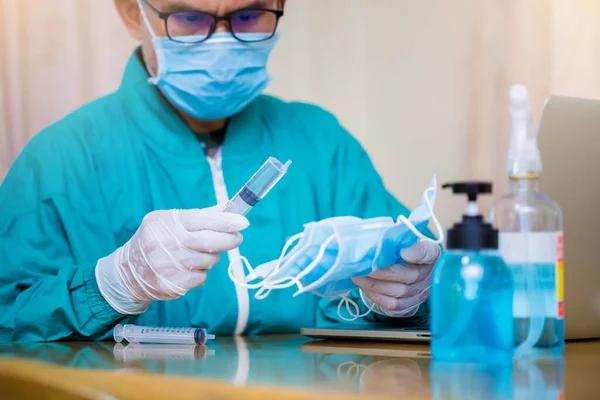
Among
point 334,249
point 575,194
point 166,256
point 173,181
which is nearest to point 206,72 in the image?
point 173,181

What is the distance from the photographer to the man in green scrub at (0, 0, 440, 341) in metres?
1.53

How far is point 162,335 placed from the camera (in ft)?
4.23

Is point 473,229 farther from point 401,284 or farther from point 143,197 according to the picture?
point 143,197

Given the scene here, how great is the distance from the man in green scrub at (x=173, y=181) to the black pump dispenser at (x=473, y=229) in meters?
0.56

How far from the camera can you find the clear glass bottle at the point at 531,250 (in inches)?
38.6

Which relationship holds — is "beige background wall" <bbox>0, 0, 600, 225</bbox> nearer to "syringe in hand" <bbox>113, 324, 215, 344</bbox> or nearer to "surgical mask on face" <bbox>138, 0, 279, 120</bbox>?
"surgical mask on face" <bbox>138, 0, 279, 120</bbox>

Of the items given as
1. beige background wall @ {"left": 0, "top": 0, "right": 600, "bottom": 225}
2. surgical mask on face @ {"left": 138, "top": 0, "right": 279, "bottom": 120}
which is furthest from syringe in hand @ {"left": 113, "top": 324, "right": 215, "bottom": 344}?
beige background wall @ {"left": 0, "top": 0, "right": 600, "bottom": 225}

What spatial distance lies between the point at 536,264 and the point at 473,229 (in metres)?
0.15

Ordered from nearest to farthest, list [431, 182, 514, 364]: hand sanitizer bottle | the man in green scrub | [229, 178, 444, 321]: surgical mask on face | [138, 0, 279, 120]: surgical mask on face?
[431, 182, 514, 364]: hand sanitizer bottle < [229, 178, 444, 321]: surgical mask on face < the man in green scrub < [138, 0, 279, 120]: surgical mask on face

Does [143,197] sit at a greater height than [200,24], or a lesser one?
lesser

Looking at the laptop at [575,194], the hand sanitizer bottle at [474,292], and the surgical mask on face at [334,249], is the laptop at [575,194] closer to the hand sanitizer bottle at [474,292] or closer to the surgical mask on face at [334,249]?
the surgical mask on face at [334,249]

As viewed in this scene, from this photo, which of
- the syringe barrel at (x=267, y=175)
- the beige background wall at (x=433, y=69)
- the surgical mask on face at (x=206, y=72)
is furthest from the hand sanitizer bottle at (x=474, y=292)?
the beige background wall at (x=433, y=69)

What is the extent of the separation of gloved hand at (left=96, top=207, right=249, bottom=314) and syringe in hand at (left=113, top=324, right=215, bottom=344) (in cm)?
11

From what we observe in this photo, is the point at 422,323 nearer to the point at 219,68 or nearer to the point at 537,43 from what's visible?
the point at 219,68
